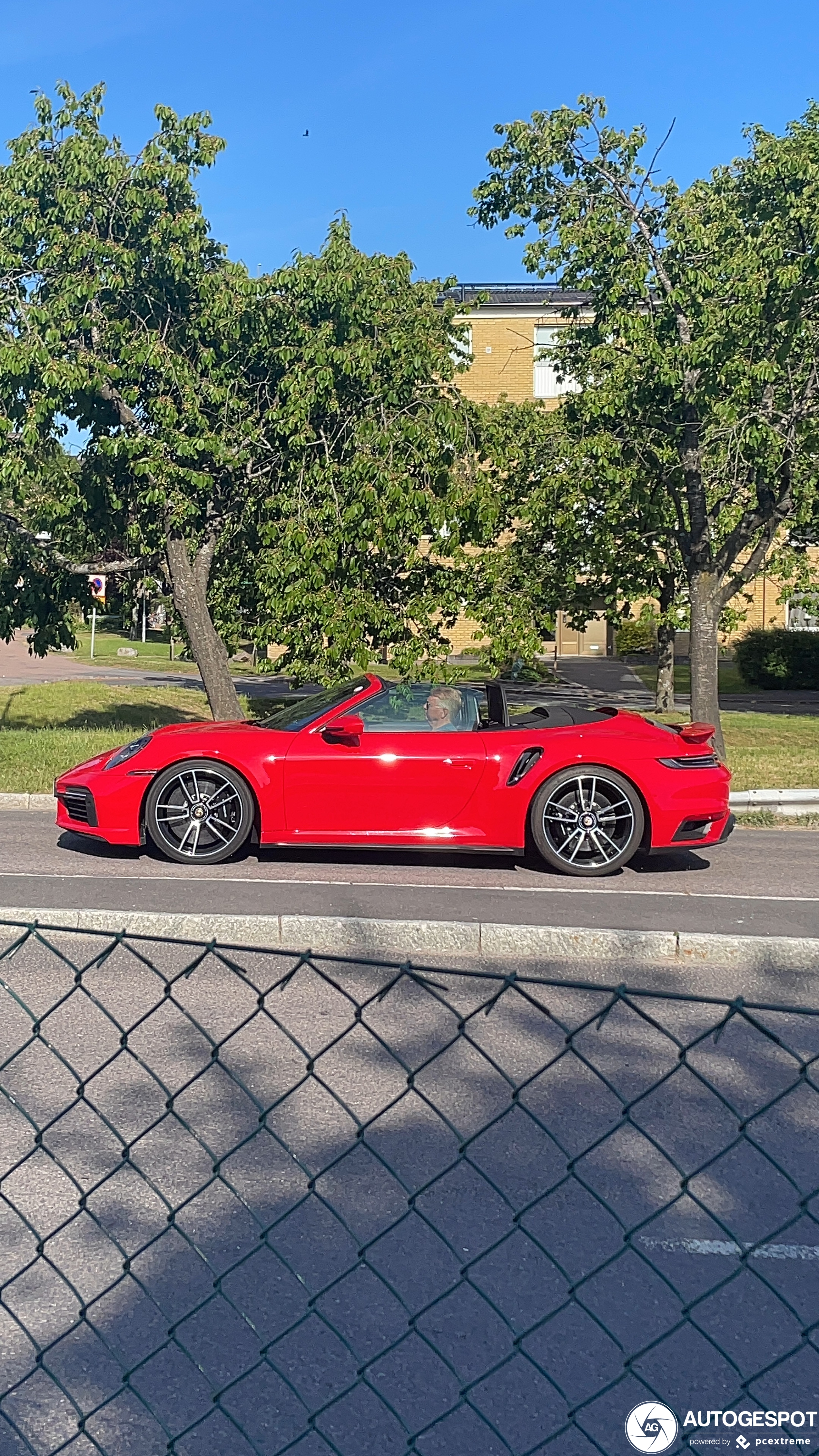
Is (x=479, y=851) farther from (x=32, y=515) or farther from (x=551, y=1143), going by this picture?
(x=32, y=515)

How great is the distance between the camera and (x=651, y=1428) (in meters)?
2.96

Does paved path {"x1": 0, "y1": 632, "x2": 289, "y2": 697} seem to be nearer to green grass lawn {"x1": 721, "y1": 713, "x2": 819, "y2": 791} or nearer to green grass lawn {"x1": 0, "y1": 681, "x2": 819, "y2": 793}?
green grass lawn {"x1": 0, "y1": 681, "x2": 819, "y2": 793}

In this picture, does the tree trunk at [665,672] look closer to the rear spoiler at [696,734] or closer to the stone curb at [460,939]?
the rear spoiler at [696,734]

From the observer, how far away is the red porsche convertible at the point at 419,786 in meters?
9.73

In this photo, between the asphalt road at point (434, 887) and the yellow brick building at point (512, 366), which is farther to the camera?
the yellow brick building at point (512, 366)

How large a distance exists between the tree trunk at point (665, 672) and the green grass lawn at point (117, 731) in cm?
213

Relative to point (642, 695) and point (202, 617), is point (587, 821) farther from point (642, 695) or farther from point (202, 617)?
point (642, 695)

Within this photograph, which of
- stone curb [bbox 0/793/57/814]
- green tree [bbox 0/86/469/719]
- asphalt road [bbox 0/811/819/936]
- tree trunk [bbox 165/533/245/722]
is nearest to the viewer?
asphalt road [bbox 0/811/819/936]

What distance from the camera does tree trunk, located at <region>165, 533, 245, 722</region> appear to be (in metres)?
16.8

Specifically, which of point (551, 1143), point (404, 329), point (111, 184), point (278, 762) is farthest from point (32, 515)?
point (551, 1143)

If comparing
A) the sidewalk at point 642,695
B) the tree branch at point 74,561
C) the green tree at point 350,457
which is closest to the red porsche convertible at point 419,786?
the green tree at point 350,457

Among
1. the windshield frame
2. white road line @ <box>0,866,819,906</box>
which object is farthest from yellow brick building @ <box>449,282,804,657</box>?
white road line @ <box>0,866,819,906</box>

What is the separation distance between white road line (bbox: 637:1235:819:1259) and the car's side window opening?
6188 mm

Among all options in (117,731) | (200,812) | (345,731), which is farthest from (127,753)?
(117,731)
